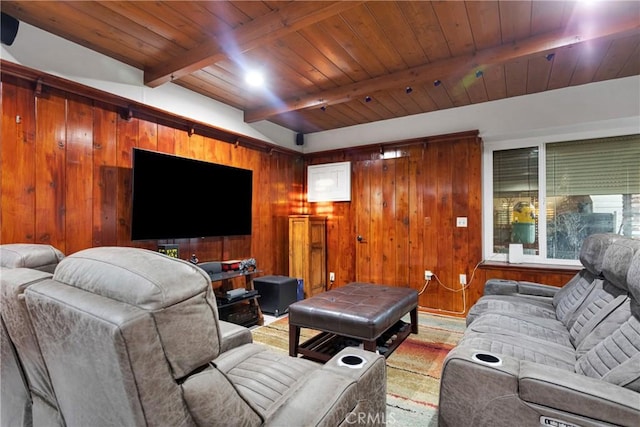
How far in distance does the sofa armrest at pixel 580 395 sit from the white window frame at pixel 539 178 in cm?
291

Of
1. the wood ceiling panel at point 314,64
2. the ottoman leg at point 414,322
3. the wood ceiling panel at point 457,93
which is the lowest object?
the ottoman leg at point 414,322

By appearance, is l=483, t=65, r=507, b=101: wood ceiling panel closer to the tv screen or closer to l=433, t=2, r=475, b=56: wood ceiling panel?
l=433, t=2, r=475, b=56: wood ceiling panel

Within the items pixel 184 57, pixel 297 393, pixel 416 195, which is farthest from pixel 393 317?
pixel 184 57

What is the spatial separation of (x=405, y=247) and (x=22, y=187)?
3.92 metres

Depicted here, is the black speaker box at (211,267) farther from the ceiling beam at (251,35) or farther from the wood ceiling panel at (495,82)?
the wood ceiling panel at (495,82)

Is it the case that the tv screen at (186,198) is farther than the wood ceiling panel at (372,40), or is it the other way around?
the tv screen at (186,198)

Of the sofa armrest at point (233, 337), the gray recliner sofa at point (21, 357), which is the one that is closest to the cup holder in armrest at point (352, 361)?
the sofa armrest at point (233, 337)

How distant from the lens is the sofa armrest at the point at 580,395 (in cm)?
105

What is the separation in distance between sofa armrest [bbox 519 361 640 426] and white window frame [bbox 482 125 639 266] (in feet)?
9.55

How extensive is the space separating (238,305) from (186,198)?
4.46ft

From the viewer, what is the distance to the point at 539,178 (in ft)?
12.2

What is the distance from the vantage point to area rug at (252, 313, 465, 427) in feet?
6.24

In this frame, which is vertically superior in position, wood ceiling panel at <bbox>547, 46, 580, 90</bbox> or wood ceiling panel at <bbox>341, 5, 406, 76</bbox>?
wood ceiling panel at <bbox>341, 5, 406, 76</bbox>

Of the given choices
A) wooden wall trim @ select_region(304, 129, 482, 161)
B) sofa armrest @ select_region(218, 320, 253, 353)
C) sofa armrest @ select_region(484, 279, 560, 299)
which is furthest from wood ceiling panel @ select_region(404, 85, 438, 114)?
sofa armrest @ select_region(218, 320, 253, 353)
